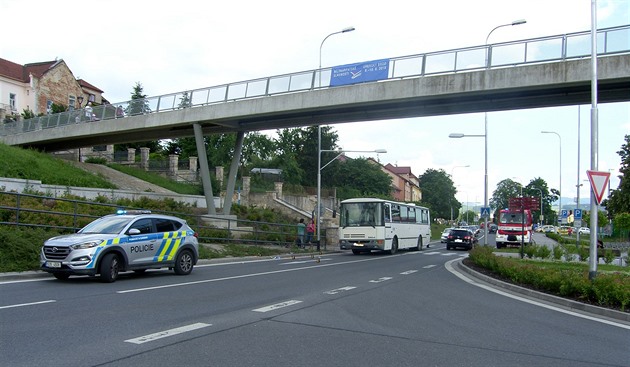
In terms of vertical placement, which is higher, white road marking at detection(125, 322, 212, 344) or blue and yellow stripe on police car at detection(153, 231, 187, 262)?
blue and yellow stripe on police car at detection(153, 231, 187, 262)

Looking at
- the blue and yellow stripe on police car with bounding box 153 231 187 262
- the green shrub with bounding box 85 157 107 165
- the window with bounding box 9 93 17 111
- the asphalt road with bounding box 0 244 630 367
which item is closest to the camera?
the asphalt road with bounding box 0 244 630 367

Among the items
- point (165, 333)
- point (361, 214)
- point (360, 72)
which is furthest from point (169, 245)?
point (361, 214)

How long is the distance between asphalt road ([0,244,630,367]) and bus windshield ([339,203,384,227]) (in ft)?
51.1

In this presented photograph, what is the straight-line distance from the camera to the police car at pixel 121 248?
11883 millimetres

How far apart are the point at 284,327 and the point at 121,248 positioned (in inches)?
260

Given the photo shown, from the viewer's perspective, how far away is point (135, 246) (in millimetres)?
13266

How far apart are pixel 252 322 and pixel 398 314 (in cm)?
286

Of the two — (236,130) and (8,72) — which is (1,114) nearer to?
(8,72)

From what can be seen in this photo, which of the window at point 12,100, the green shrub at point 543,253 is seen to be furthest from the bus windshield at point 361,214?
the window at point 12,100

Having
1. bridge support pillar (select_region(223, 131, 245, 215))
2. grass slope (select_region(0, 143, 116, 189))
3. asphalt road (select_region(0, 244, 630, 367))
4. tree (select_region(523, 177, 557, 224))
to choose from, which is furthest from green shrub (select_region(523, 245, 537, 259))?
tree (select_region(523, 177, 557, 224))

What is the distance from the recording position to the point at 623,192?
5422cm

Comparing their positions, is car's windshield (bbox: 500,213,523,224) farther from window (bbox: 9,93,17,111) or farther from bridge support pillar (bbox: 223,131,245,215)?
window (bbox: 9,93,17,111)

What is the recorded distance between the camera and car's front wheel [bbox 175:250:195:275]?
14.9m

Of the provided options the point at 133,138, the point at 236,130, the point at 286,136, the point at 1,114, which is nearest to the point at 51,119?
the point at 133,138
